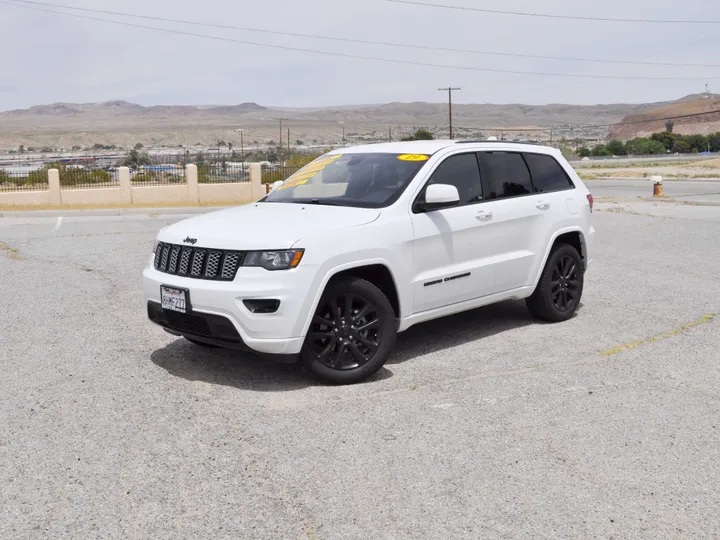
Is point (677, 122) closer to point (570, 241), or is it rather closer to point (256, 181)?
point (256, 181)

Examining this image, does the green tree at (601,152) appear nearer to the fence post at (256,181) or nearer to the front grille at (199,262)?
the fence post at (256,181)

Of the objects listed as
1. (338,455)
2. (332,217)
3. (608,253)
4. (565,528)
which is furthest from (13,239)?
(565,528)

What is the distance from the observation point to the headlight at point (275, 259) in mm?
5910

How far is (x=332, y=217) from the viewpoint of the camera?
6.46 meters

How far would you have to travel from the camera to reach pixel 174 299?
6.25m

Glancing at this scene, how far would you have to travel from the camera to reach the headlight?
19.4ft

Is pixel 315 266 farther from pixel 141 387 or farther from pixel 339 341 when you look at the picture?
pixel 141 387

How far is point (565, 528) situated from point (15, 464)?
9.82 ft

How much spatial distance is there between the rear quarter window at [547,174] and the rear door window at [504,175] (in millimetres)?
111

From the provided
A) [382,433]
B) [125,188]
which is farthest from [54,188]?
[382,433]

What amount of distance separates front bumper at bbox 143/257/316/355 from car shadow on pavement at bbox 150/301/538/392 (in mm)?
463

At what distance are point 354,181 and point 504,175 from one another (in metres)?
1.55

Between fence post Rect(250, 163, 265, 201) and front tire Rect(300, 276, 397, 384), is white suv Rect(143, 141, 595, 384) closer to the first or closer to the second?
front tire Rect(300, 276, 397, 384)

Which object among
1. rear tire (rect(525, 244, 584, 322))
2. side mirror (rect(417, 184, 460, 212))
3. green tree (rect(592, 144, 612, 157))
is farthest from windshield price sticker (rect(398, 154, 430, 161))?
green tree (rect(592, 144, 612, 157))
